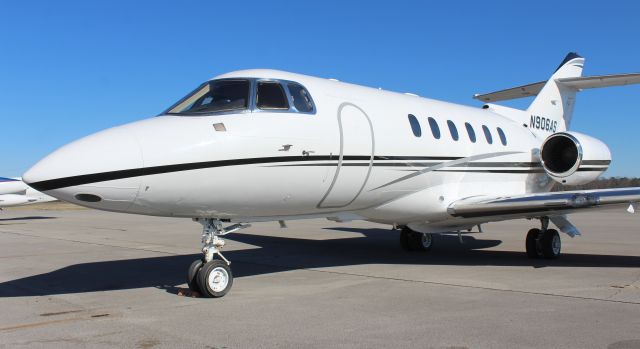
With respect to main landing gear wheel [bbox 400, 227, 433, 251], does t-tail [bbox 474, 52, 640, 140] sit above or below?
above

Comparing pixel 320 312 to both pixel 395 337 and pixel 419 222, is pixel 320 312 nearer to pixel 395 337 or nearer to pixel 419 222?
pixel 395 337

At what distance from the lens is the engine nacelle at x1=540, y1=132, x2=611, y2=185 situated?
11.9 m

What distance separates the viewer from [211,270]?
7375 mm

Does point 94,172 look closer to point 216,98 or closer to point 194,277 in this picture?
point 216,98

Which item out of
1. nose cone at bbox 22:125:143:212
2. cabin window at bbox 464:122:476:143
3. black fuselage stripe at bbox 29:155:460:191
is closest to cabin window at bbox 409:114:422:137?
cabin window at bbox 464:122:476:143

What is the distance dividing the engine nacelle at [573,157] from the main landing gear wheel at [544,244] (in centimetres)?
126

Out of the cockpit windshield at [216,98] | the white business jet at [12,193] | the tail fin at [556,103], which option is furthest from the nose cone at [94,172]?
the white business jet at [12,193]

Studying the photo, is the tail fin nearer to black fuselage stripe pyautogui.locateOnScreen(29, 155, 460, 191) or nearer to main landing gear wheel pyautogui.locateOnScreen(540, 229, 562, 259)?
main landing gear wheel pyautogui.locateOnScreen(540, 229, 562, 259)

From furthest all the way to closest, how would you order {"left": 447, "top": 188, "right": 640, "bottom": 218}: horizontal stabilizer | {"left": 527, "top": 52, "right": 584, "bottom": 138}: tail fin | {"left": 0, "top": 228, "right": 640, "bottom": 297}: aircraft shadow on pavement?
{"left": 527, "top": 52, "right": 584, "bottom": 138}: tail fin, {"left": 447, "top": 188, "right": 640, "bottom": 218}: horizontal stabilizer, {"left": 0, "top": 228, "right": 640, "bottom": 297}: aircraft shadow on pavement

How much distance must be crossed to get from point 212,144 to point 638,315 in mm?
4926

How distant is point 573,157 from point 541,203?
2828 mm

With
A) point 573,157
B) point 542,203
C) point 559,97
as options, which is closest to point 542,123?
point 559,97

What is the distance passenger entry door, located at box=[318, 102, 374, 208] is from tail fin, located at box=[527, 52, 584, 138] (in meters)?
7.06

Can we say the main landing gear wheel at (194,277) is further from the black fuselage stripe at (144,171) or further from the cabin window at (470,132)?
the cabin window at (470,132)
